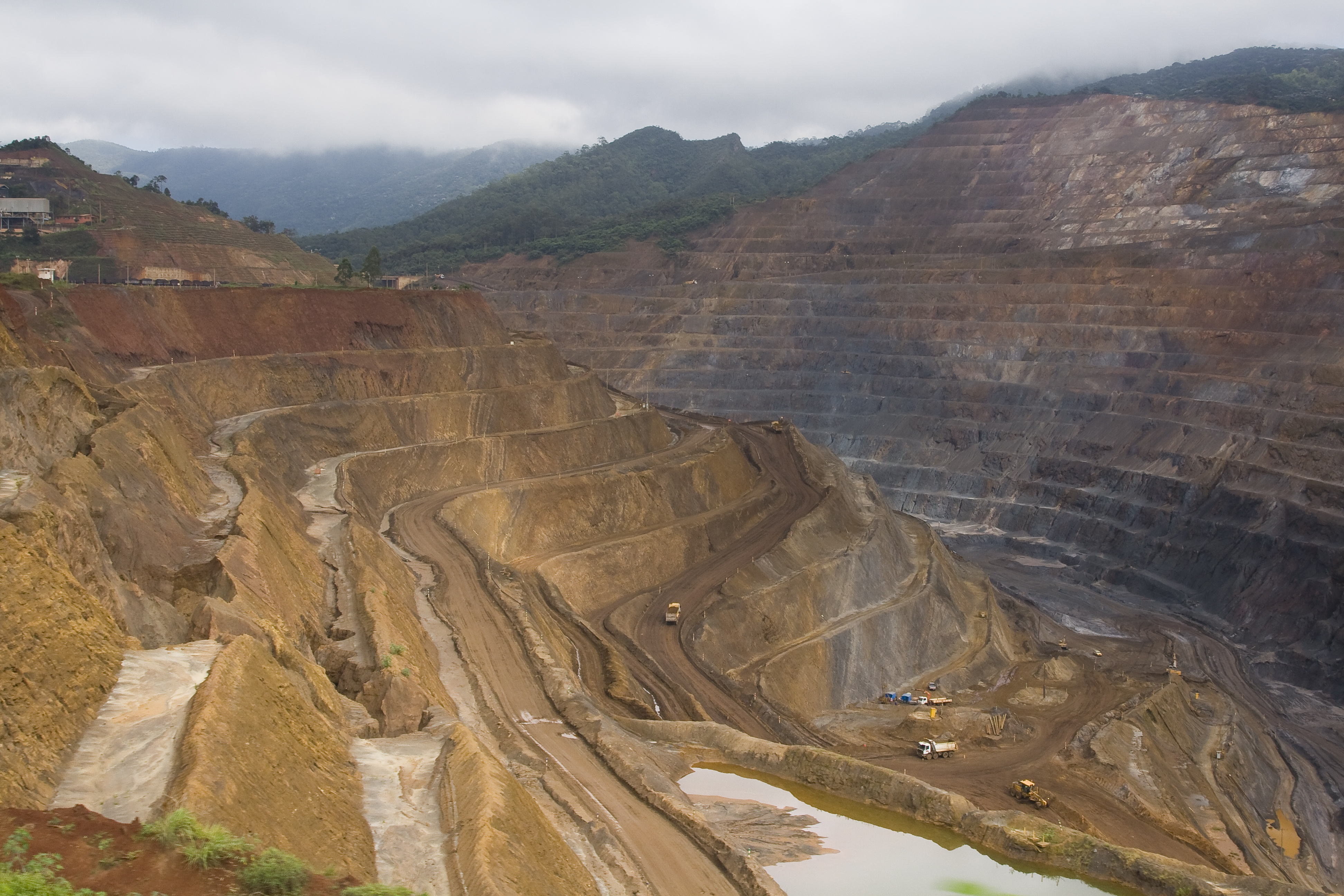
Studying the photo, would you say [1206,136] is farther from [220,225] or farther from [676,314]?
[220,225]

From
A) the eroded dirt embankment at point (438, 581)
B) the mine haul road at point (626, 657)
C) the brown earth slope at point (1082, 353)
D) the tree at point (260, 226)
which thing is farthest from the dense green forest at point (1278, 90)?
the tree at point (260, 226)

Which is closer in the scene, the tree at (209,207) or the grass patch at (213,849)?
the grass patch at (213,849)

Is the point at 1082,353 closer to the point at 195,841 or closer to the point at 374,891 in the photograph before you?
the point at 374,891

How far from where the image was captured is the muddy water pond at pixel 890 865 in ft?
77.7

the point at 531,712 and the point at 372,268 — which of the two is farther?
the point at 372,268

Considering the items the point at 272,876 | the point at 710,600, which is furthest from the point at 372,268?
the point at 272,876

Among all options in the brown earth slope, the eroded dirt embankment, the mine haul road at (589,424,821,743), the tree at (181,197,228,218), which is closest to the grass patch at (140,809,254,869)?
the eroded dirt embankment

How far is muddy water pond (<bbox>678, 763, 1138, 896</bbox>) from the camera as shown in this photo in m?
23.7

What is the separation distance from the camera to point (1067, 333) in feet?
373

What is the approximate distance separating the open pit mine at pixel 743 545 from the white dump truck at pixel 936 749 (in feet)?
0.50

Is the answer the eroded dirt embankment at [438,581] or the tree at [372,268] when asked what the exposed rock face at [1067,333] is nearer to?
the eroded dirt embankment at [438,581]

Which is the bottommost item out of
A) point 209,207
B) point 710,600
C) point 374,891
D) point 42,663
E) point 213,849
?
point 710,600

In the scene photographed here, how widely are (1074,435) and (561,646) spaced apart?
7372cm

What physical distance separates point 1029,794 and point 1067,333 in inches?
3304
